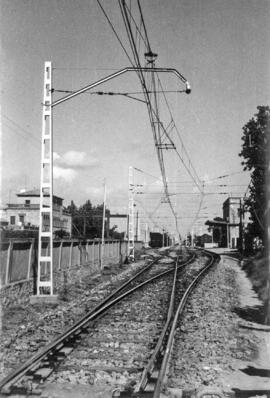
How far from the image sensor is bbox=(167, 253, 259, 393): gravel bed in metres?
6.68

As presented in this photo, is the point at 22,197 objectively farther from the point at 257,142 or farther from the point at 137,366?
the point at 137,366

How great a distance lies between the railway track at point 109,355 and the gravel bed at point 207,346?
0.27 metres

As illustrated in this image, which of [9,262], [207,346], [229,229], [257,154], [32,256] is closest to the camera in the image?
[207,346]

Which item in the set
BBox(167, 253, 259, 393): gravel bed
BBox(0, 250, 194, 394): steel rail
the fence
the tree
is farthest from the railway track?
the tree

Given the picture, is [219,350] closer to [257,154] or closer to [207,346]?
[207,346]

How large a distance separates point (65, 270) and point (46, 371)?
1277 cm

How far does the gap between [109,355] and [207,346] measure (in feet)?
6.93

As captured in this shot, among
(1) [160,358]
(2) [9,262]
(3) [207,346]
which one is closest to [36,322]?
(2) [9,262]

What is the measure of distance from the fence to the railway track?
3.08m

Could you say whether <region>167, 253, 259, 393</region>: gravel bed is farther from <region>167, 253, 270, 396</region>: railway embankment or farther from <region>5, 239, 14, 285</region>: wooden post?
<region>5, 239, 14, 285</region>: wooden post

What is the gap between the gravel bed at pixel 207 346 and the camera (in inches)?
263

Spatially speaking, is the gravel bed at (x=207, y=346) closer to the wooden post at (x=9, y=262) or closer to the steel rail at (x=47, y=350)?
the steel rail at (x=47, y=350)

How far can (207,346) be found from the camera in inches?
341

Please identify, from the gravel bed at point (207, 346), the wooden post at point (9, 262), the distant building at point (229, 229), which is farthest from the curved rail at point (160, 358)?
the distant building at point (229, 229)
